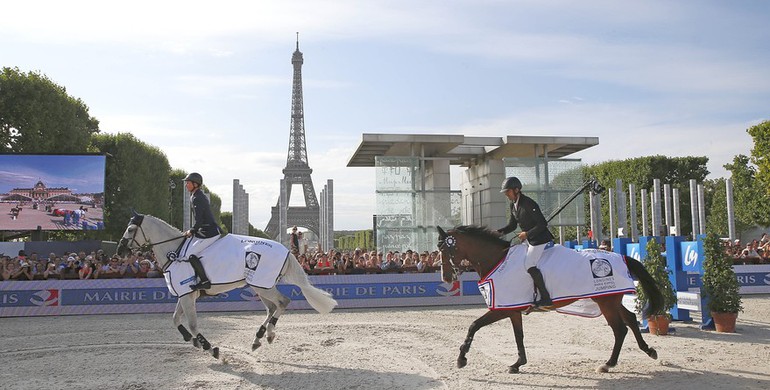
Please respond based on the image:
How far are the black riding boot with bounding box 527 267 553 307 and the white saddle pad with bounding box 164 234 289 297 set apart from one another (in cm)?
390

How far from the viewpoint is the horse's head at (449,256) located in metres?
8.05

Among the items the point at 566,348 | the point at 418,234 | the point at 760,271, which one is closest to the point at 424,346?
the point at 566,348

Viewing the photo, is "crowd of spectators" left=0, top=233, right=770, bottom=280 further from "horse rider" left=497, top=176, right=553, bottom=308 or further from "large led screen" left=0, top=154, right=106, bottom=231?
"horse rider" left=497, top=176, right=553, bottom=308

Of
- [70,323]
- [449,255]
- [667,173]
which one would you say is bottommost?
[70,323]

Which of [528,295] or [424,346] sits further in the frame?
[424,346]

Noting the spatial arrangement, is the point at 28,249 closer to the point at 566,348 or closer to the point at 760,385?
the point at 566,348

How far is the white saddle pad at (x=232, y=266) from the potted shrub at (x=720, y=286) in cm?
797

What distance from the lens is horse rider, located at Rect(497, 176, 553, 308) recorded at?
7.62m

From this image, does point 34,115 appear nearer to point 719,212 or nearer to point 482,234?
point 482,234

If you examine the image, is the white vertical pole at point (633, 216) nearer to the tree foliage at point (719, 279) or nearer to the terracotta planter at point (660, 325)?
the tree foliage at point (719, 279)

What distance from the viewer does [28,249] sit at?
86.0ft

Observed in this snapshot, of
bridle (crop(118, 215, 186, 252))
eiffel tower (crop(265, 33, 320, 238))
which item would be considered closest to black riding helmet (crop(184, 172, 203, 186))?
bridle (crop(118, 215, 186, 252))

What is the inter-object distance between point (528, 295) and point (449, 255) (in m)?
1.16

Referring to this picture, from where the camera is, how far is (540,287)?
25.0 feet
